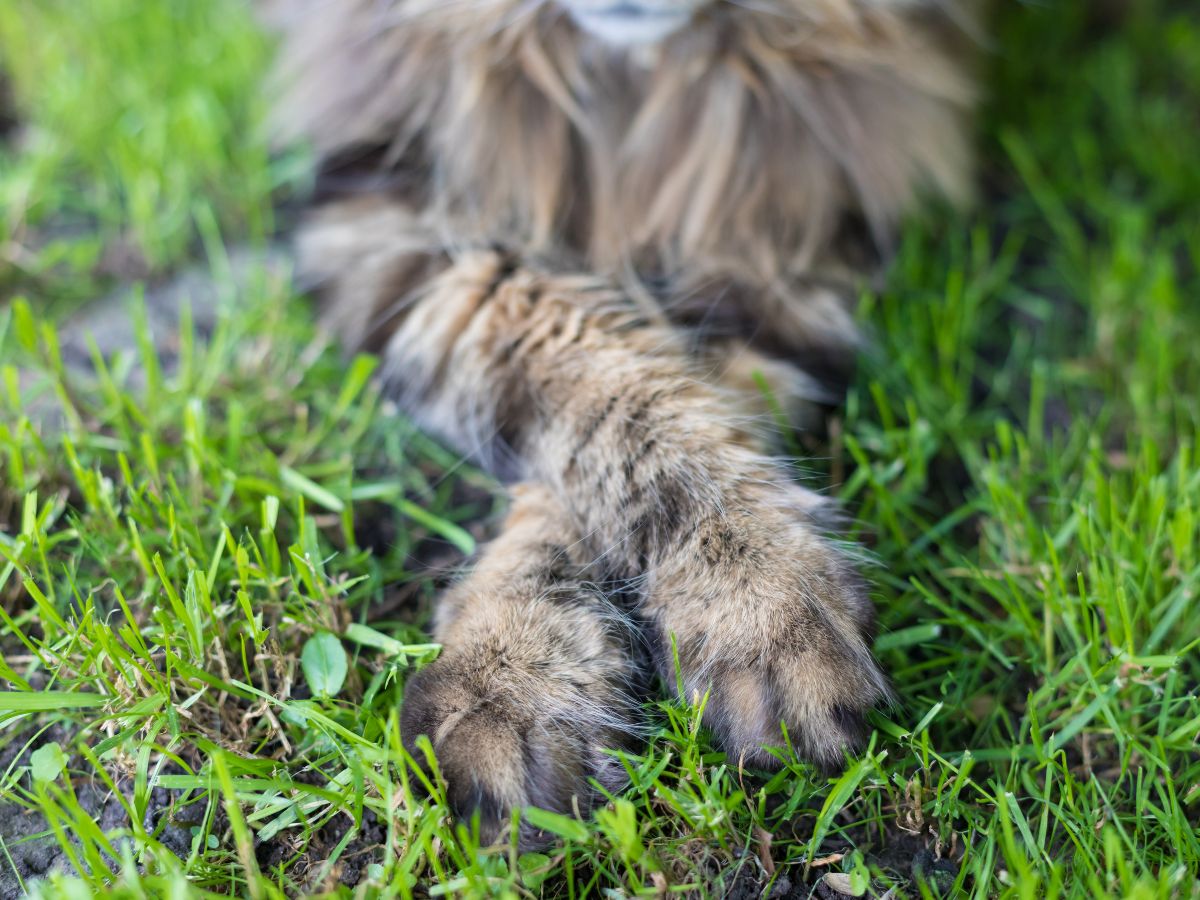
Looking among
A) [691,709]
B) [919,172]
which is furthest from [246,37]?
[691,709]

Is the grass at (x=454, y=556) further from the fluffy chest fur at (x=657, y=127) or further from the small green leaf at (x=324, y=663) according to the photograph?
the fluffy chest fur at (x=657, y=127)

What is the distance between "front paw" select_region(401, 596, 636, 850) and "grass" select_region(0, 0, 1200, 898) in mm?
40

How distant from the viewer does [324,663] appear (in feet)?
3.59

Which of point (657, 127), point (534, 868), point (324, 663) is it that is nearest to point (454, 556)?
point (324, 663)

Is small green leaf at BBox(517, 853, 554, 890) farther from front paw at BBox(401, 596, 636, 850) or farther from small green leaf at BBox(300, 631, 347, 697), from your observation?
small green leaf at BBox(300, 631, 347, 697)

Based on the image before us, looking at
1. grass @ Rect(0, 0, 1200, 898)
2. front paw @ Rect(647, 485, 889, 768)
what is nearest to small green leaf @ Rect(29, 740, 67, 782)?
grass @ Rect(0, 0, 1200, 898)

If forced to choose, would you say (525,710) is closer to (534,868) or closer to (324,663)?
(534,868)

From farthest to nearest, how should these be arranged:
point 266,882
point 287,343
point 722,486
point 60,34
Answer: point 60,34
point 287,343
point 722,486
point 266,882

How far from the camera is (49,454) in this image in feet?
4.19

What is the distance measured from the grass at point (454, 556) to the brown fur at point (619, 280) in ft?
0.32

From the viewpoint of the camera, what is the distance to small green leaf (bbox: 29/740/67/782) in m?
0.95

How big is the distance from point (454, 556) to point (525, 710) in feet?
1.13

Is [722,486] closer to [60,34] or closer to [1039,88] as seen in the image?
[1039,88]

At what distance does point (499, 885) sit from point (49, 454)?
33.3 inches
